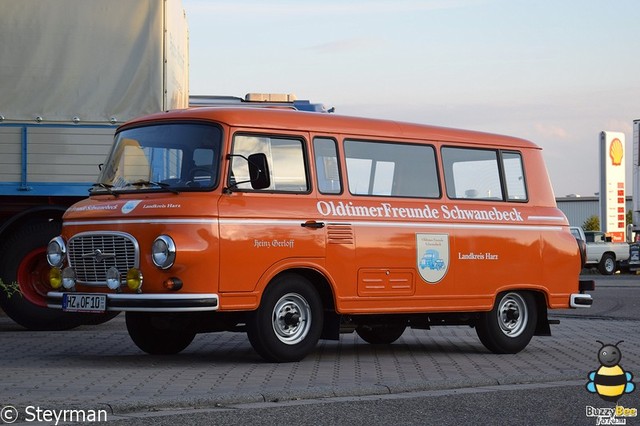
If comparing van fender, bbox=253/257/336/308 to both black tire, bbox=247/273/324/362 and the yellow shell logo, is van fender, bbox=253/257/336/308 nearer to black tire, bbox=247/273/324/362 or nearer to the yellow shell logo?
black tire, bbox=247/273/324/362

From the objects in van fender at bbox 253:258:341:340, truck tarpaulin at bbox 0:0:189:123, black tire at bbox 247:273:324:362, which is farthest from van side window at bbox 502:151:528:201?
truck tarpaulin at bbox 0:0:189:123

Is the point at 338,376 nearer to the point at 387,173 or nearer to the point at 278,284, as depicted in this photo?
the point at 278,284

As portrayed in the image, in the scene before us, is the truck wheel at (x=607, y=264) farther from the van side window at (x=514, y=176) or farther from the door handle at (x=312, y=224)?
the door handle at (x=312, y=224)

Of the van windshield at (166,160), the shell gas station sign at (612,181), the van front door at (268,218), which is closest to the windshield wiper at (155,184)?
the van windshield at (166,160)

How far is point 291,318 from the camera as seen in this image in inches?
452

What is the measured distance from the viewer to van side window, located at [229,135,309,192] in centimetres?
1141

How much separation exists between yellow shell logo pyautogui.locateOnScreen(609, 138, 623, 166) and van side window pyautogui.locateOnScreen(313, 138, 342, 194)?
43570 millimetres

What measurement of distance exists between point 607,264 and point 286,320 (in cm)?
3500

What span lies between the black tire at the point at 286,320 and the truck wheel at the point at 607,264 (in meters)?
34.5

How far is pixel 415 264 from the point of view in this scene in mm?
12578

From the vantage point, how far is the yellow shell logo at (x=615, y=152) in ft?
177

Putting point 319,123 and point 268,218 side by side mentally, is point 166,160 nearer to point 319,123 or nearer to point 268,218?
point 268,218

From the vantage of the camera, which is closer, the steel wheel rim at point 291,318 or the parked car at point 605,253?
the steel wheel rim at point 291,318

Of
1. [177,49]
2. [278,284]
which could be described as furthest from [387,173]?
[177,49]
